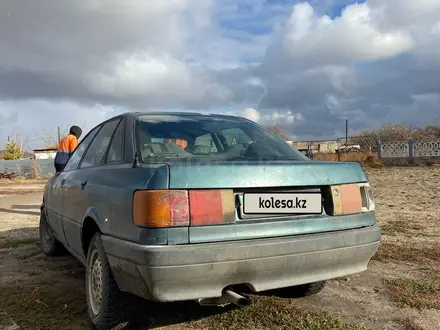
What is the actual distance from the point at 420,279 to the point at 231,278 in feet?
7.62

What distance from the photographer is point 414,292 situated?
3402 mm

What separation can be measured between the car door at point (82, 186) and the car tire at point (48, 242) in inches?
44.2

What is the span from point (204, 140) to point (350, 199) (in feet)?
3.82

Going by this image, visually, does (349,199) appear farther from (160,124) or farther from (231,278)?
(160,124)

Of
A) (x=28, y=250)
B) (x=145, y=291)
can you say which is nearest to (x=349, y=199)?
(x=145, y=291)

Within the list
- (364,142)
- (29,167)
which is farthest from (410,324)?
(364,142)

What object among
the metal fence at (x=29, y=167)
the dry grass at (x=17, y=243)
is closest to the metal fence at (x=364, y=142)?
the metal fence at (x=29, y=167)

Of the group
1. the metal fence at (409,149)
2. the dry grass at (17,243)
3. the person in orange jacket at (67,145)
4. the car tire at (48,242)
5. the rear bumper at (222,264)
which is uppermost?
the person in orange jacket at (67,145)

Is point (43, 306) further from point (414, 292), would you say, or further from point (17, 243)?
point (414, 292)

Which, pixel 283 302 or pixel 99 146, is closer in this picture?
pixel 283 302

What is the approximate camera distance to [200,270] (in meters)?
2.21

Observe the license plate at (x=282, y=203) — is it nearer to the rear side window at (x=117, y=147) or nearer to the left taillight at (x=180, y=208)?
the left taillight at (x=180, y=208)

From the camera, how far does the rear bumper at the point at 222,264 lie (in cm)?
217

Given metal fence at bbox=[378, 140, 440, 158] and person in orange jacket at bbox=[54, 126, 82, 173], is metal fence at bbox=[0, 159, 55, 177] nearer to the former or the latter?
person in orange jacket at bbox=[54, 126, 82, 173]
